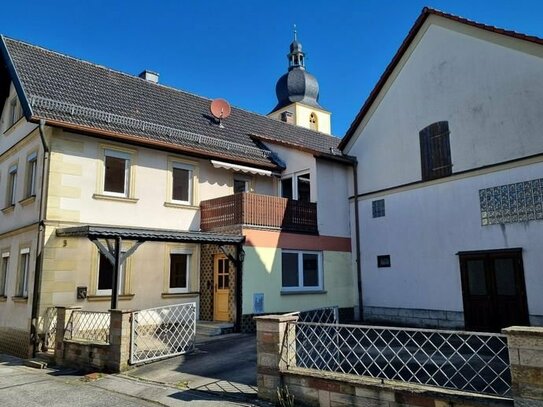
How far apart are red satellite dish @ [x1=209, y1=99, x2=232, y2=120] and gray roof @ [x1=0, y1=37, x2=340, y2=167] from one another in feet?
1.19

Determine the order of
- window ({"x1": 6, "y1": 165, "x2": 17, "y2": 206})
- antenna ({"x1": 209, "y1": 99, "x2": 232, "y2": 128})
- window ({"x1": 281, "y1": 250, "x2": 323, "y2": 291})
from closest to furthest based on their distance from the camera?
window ({"x1": 281, "y1": 250, "x2": 323, "y2": 291})
window ({"x1": 6, "y1": 165, "x2": 17, "y2": 206})
antenna ({"x1": 209, "y1": 99, "x2": 232, "y2": 128})

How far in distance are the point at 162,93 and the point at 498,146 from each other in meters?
13.3

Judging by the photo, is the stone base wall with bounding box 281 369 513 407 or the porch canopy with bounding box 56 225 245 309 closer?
the stone base wall with bounding box 281 369 513 407

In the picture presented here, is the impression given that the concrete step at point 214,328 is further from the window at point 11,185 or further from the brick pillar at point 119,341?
the window at point 11,185

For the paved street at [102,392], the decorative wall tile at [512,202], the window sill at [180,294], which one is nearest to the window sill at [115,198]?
the window sill at [180,294]

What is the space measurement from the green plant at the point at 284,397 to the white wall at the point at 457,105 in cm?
1033

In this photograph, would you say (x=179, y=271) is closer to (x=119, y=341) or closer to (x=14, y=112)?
(x=119, y=341)

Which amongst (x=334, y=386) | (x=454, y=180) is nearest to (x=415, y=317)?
(x=454, y=180)

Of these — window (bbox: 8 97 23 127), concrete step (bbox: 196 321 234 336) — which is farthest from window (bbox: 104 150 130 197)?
concrete step (bbox: 196 321 234 336)

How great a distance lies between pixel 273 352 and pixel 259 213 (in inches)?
334

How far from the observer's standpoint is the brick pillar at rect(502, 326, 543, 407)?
198 inches

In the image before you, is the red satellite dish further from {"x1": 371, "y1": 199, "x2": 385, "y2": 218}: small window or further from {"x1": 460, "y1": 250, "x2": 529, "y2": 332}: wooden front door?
{"x1": 460, "y1": 250, "x2": 529, "y2": 332}: wooden front door

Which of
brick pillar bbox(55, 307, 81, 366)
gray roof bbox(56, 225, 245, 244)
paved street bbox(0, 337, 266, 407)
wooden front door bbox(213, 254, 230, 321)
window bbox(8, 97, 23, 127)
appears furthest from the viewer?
window bbox(8, 97, 23, 127)

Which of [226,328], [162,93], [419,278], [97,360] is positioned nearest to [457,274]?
[419,278]
